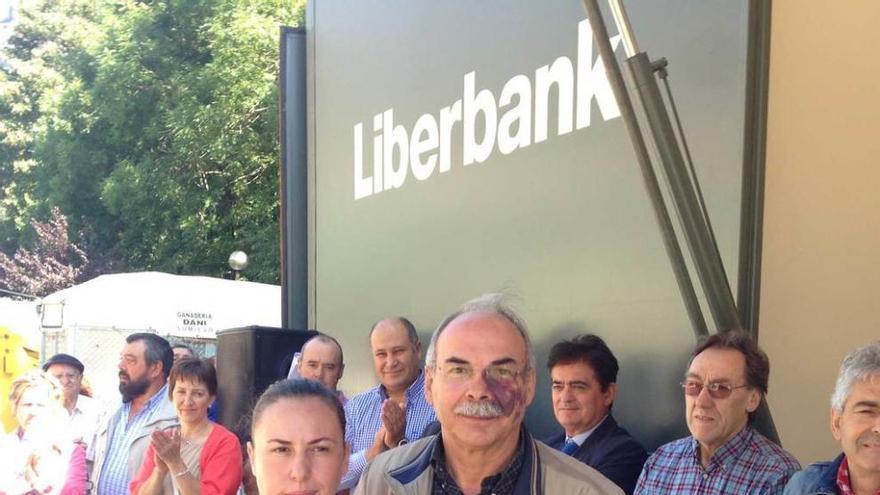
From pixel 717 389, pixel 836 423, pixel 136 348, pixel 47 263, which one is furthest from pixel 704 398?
pixel 47 263

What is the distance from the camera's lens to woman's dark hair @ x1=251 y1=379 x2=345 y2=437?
98.3 inches

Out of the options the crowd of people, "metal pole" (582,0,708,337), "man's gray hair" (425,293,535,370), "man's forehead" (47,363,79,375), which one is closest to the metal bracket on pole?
"metal pole" (582,0,708,337)

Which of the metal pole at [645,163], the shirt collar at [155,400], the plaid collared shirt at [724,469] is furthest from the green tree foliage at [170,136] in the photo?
the plaid collared shirt at [724,469]

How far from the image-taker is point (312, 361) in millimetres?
5484

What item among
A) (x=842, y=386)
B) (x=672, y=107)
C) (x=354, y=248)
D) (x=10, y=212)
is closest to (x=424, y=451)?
(x=842, y=386)

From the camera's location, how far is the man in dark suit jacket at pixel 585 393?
409 centimetres

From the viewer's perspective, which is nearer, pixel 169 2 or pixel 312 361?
pixel 312 361

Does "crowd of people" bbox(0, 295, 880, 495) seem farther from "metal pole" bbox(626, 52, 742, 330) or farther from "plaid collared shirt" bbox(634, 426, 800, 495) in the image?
"metal pole" bbox(626, 52, 742, 330)

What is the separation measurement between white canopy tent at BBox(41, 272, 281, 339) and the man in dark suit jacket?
37.5ft

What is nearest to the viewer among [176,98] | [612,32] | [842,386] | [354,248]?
[842,386]

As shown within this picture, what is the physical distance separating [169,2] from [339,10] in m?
16.8

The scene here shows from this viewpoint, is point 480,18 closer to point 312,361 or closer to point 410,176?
point 410,176

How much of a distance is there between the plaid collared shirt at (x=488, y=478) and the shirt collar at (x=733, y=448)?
110 cm

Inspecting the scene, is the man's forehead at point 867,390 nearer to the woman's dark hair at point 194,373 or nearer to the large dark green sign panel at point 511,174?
the large dark green sign panel at point 511,174
